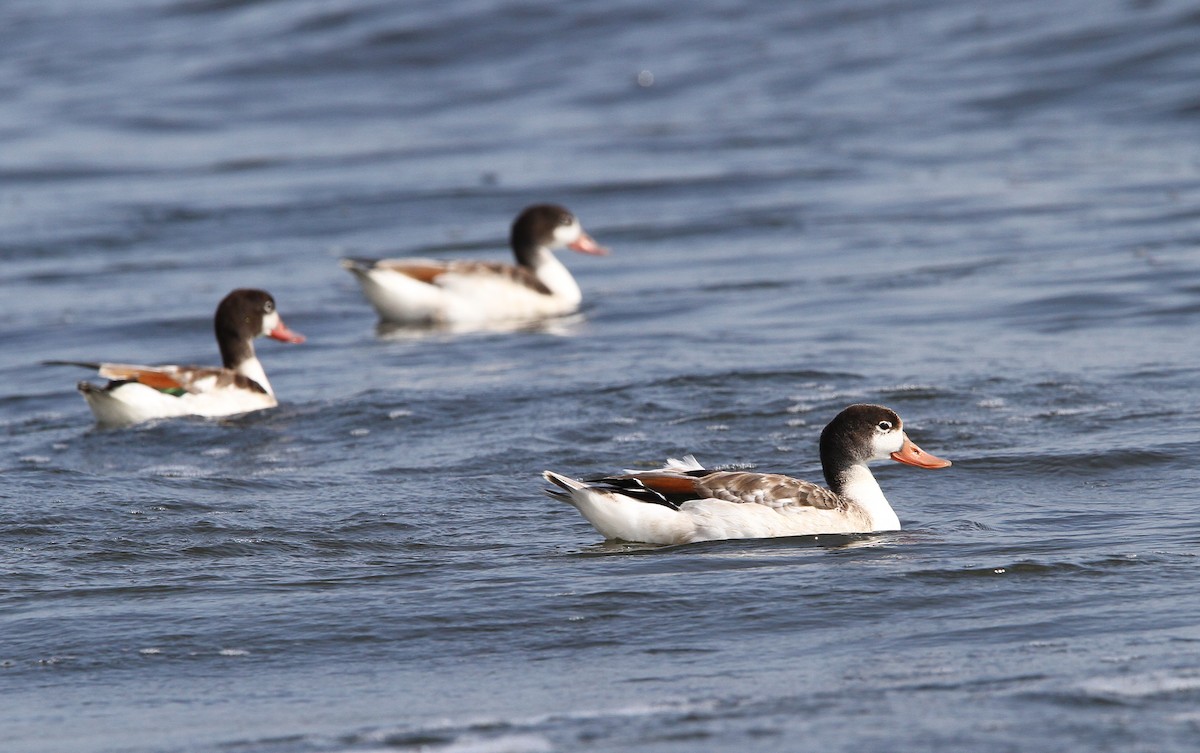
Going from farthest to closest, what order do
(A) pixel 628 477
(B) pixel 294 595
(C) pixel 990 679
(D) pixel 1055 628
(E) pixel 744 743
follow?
(A) pixel 628 477 → (B) pixel 294 595 → (D) pixel 1055 628 → (C) pixel 990 679 → (E) pixel 744 743

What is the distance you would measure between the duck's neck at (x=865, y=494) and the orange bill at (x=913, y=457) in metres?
0.28

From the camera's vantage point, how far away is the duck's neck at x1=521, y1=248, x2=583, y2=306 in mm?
17406

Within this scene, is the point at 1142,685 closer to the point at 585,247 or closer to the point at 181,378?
the point at 181,378

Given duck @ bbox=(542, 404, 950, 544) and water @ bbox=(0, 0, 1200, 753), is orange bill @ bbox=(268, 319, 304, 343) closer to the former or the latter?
water @ bbox=(0, 0, 1200, 753)

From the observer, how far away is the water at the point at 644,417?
21.2ft

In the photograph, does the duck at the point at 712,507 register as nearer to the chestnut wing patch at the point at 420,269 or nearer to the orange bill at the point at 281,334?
the orange bill at the point at 281,334

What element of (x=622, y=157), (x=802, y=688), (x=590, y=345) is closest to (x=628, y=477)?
(x=802, y=688)

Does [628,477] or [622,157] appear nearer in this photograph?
[628,477]

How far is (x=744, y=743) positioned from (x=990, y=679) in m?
1.03

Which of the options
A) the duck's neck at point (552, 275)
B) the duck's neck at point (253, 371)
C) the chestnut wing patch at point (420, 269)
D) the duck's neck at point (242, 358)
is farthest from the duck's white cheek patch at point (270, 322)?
the duck's neck at point (552, 275)

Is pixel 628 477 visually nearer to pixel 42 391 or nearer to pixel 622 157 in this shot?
pixel 42 391

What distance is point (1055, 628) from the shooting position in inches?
271

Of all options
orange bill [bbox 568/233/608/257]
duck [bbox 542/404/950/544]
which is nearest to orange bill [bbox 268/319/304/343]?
orange bill [bbox 568/233/608/257]

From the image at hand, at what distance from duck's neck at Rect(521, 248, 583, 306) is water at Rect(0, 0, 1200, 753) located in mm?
382
